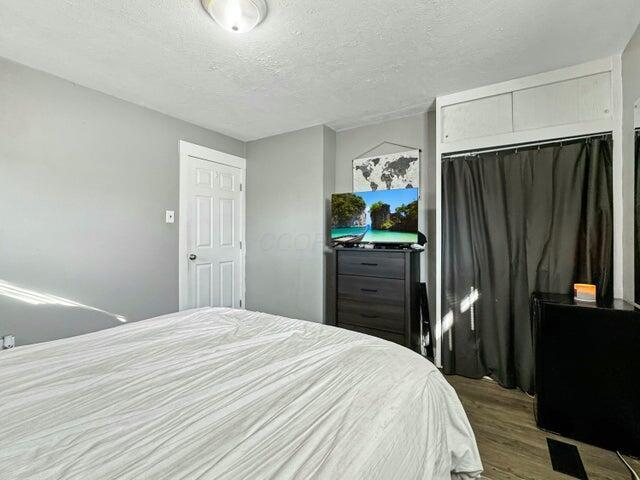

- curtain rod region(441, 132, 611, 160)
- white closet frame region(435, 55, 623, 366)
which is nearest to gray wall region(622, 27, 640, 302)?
white closet frame region(435, 55, 623, 366)

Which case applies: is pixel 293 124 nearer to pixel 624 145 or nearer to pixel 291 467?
pixel 624 145

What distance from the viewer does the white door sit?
126 inches

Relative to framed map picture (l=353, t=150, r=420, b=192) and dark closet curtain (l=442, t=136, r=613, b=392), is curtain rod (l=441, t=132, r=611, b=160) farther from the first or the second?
framed map picture (l=353, t=150, r=420, b=192)

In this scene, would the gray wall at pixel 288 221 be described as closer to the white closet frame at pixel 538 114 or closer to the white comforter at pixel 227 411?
the white closet frame at pixel 538 114

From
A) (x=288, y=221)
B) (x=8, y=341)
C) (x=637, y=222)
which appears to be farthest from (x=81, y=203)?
(x=637, y=222)

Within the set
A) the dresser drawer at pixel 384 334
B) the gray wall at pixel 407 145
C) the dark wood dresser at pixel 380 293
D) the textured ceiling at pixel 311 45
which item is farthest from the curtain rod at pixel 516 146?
the dresser drawer at pixel 384 334

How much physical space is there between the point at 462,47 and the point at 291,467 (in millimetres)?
A: 2396

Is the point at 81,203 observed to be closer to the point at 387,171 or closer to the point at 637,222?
the point at 387,171

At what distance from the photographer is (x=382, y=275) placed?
2.65 metres

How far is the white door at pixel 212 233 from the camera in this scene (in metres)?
3.21

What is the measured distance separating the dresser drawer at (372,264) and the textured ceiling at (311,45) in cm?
141

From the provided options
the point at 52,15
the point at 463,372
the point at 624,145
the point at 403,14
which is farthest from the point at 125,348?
the point at 624,145

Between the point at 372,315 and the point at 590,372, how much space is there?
146 cm

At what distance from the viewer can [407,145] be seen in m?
3.10
